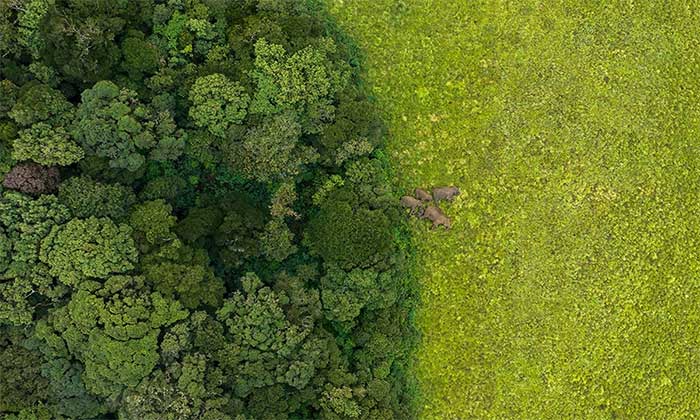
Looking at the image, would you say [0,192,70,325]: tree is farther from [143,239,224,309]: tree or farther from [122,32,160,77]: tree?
[122,32,160,77]: tree

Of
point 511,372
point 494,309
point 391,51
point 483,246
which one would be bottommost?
point 511,372

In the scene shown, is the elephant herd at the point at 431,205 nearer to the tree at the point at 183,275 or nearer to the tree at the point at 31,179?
the tree at the point at 183,275

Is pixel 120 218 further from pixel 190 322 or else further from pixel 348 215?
pixel 348 215

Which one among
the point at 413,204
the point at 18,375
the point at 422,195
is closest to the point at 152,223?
the point at 18,375

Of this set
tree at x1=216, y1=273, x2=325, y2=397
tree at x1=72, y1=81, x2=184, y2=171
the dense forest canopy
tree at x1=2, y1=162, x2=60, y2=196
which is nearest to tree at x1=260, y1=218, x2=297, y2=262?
the dense forest canopy

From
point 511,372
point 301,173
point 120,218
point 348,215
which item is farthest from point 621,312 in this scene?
point 120,218
